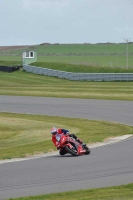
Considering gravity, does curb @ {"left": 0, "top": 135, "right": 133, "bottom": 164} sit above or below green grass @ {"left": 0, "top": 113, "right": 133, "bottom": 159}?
above

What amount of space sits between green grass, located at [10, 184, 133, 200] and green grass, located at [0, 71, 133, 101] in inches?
1210

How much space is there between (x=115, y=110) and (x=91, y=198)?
24976mm

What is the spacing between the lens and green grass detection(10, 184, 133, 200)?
12164mm

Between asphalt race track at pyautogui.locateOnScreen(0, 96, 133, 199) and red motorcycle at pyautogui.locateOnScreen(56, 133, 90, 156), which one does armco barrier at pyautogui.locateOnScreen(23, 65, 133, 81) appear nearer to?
asphalt race track at pyautogui.locateOnScreen(0, 96, 133, 199)

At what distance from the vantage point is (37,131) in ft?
90.7

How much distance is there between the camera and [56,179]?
15.1m

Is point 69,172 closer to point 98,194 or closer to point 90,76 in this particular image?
point 98,194

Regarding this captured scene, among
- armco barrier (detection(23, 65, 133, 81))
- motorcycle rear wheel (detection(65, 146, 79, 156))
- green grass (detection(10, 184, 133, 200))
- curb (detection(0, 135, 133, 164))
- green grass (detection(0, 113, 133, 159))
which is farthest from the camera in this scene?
armco barrier (detection(23, 65, 133, 81))

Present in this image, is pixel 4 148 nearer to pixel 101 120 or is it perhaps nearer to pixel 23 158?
pixel 23 158

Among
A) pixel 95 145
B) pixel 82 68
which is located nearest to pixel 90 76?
pixel 82 68

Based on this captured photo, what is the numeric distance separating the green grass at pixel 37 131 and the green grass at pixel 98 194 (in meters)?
6.93

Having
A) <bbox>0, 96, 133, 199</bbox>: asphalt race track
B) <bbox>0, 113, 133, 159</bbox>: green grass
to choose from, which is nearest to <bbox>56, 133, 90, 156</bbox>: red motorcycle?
<bbox>0, 96, 133, 199</bbox>: asphalt race track

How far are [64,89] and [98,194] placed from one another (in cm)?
4198

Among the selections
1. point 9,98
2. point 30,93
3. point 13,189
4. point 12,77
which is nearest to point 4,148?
point 13,189
